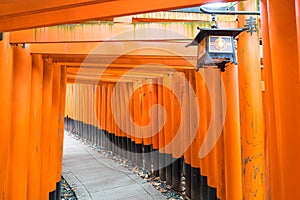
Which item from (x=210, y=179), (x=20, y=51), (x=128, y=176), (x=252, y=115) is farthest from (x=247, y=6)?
(x=128, y=176)

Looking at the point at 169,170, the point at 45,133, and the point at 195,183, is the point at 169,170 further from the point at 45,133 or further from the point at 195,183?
the point at 45,133

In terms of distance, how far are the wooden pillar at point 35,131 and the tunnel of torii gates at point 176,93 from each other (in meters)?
0.01

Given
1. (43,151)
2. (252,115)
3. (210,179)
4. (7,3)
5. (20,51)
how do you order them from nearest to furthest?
(7,3)
(252,115)
(20,51)
(43,151)
(210,179)

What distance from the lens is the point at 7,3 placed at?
2.44m

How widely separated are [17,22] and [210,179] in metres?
4.41

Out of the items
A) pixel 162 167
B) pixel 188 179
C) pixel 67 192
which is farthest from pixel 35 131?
pixel 162 167

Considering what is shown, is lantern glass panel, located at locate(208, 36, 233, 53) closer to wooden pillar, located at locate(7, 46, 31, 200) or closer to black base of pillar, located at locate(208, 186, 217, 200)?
wooden pillar, located at locate(7, 46, 31, 200)

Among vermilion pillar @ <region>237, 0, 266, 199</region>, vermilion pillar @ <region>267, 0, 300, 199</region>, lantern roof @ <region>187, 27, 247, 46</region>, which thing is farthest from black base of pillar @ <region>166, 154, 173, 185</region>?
vermilion pillar @ <region>267, 0, 300, 199</region>

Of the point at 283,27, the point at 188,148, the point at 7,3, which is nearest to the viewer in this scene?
the point at 283,27

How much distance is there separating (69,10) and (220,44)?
1587mm

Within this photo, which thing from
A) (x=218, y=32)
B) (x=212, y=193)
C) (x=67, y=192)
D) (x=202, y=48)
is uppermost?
(x=218, y=32)

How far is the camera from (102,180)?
8.41m

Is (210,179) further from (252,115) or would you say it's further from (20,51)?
(20,51)

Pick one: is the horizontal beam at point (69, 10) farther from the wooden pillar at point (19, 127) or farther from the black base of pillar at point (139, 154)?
the black base of pillar at point (139, 154)
